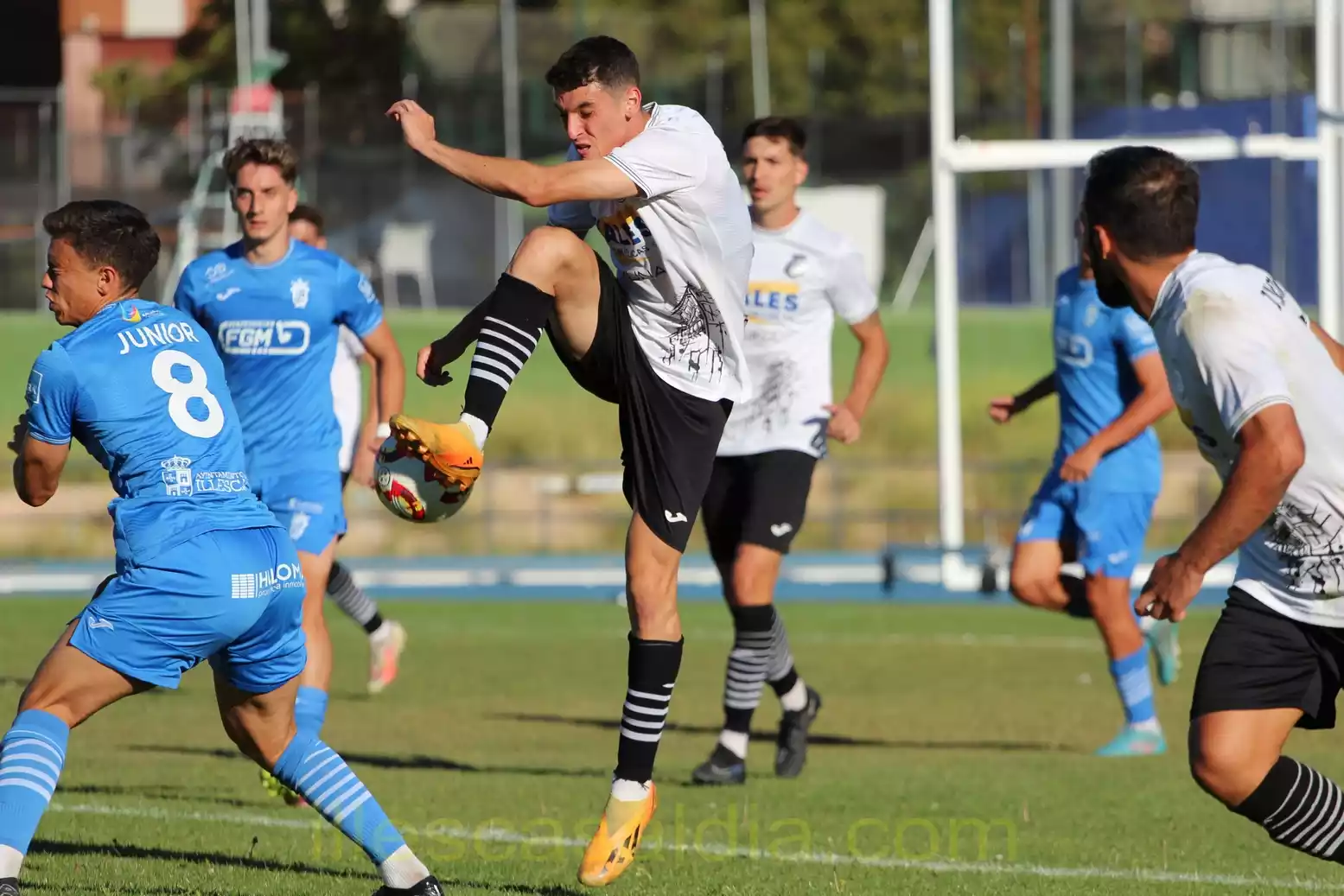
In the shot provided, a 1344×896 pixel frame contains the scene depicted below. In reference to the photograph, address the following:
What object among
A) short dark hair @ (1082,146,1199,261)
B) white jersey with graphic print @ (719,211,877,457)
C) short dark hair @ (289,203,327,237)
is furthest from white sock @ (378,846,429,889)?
short dark hair @ (289,203,327,237)

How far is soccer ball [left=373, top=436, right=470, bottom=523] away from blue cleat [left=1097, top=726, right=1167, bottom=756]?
4.83 metres

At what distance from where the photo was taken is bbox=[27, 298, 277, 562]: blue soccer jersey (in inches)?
214

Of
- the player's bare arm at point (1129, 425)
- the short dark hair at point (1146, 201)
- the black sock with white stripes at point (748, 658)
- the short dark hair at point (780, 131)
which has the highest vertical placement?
the short dark hair at point (780, 131)

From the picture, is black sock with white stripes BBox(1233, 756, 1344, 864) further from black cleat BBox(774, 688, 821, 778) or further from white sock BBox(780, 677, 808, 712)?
white sock BBox(780, 677, 808, 712)

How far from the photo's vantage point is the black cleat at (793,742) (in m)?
8.98

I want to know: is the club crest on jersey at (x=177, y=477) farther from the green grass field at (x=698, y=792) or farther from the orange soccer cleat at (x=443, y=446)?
the green grass field at (x=698, y=792)

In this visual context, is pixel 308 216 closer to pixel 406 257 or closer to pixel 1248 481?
pixel 1248 481

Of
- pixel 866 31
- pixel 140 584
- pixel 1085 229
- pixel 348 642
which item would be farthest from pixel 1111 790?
pixel 866 31

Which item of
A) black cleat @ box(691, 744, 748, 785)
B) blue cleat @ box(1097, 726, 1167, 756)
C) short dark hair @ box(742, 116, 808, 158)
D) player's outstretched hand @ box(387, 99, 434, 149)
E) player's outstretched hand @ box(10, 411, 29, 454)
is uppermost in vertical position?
short dark hair @ box(742, 116, 808, 158)

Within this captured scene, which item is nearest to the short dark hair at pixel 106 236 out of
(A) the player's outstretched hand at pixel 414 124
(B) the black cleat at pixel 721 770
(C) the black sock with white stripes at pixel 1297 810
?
(A) the player's outstretched hand at pixel 414 124

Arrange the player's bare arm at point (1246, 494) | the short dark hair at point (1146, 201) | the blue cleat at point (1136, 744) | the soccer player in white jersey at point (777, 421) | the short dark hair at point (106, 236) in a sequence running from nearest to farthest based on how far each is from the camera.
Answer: the player's bare arm at point (1246, 494) → the short dark hair at point (1146, 201) → the short dark hair at point (106, 236) → the soccer player in white jersey at point (777, 421) → the blue cleat at point (1136, 744)

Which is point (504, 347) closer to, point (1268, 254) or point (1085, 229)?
point (1085, 229)

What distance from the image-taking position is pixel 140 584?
546 centimetres

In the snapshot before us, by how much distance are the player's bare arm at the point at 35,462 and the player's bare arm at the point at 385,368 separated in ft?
9.71
